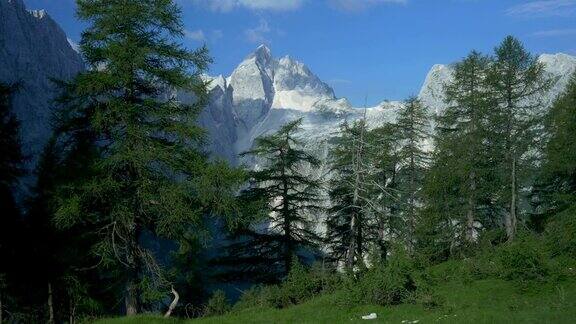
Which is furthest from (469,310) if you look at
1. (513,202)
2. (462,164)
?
(462,164)

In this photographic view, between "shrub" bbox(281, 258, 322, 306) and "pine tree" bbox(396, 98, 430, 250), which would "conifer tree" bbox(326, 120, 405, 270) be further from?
"shrub" bbox(281, 258, 322, 306)

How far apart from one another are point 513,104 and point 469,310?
17.8 metres

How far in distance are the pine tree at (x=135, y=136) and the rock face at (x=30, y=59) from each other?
103 meters

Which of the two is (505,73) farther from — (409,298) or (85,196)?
(85,196)

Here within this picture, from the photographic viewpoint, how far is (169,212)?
49.5 ft

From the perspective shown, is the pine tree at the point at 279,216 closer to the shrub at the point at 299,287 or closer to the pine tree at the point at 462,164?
the shrub at the point at 299,287

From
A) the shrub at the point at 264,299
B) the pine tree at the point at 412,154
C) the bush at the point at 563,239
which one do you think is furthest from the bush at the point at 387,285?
the pine tree at the point at 412,154

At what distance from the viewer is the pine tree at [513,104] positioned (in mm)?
26688

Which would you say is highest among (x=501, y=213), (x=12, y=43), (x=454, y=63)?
(x=12, y=43)

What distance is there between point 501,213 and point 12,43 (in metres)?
122

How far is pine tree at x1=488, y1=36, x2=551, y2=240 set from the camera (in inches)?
1051

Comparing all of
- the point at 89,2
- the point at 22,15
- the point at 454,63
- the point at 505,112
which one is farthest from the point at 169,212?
the point at 22,15

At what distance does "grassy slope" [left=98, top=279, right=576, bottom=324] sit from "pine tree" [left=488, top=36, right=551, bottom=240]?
11.2m

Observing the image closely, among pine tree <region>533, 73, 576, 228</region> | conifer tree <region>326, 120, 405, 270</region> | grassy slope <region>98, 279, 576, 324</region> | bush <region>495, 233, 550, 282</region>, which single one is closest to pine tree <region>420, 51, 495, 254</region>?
conifer tree <region>326, 120, 405, 270</region>
